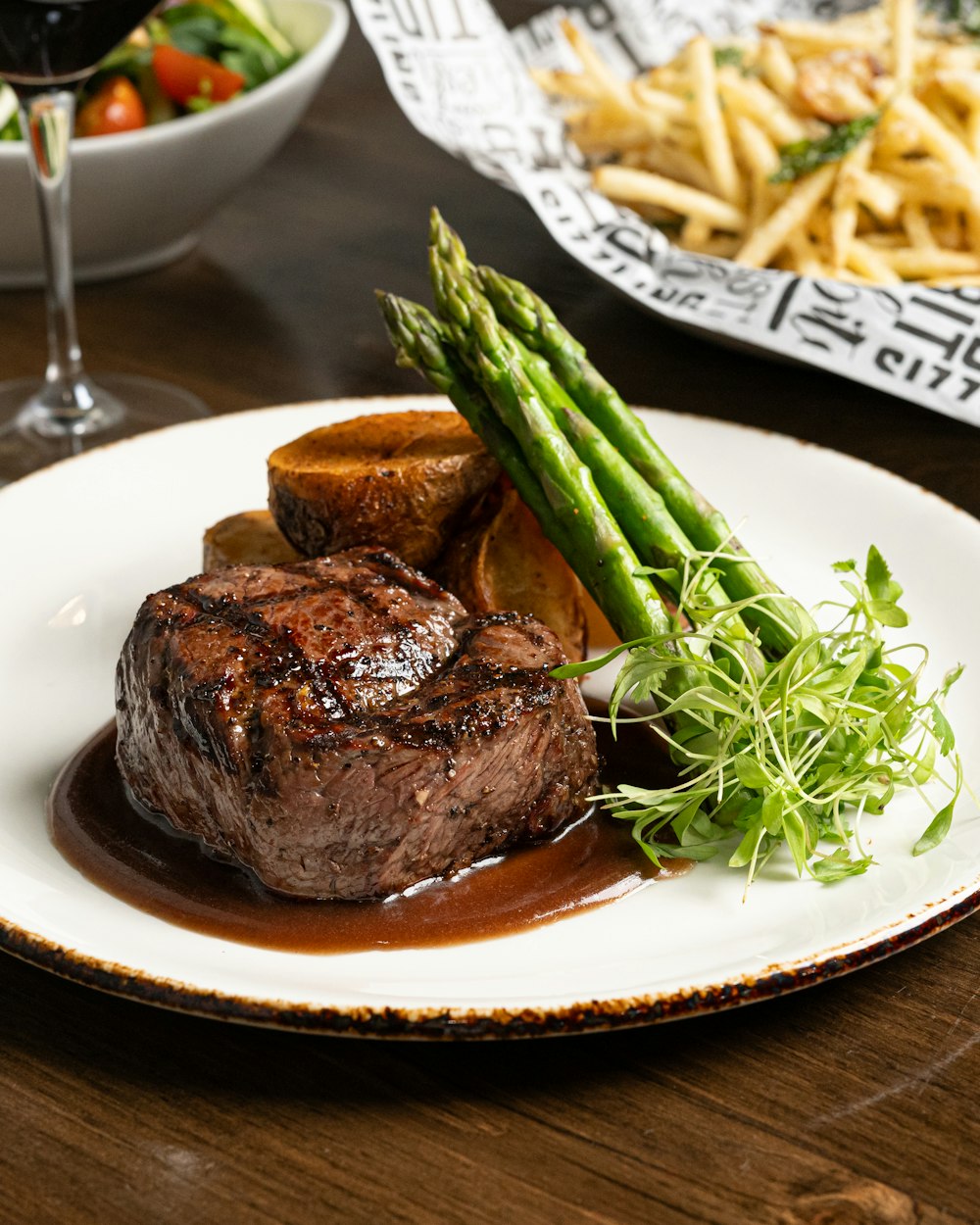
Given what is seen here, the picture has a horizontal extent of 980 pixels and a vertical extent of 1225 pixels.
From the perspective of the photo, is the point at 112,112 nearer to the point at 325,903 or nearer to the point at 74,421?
the point at 74,421

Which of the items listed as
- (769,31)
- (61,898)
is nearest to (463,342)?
(61,898)

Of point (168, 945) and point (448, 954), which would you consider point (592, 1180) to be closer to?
point (448, 954)

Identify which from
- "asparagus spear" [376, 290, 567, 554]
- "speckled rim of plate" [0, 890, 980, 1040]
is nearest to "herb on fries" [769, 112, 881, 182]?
"asparagus spear" [376, 290, 567, 554]

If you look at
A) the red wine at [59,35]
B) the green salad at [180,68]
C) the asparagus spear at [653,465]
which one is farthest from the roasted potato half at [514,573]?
the green salad at [180,68]

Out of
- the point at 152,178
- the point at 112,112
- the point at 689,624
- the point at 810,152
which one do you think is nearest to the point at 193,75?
the point at 112,112

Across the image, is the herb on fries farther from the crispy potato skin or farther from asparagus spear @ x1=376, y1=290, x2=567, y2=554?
the crispy potato skin

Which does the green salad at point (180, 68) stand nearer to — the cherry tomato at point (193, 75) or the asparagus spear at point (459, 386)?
the cherry tomato at point (193, 75)

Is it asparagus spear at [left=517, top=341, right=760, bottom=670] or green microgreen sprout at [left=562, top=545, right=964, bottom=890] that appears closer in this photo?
green microgreen sprout at [left=562, top=545, right=964, bottom=890]
